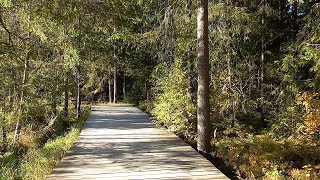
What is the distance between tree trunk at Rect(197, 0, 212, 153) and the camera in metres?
9.16

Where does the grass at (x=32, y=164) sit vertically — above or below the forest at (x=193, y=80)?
below

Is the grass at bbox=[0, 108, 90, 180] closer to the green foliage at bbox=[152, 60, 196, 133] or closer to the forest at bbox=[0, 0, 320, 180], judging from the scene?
the forest at bbox=[0, 0, 320, 180]

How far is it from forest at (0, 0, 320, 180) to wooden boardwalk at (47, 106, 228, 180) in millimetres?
510

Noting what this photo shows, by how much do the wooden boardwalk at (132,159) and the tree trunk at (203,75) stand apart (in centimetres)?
47

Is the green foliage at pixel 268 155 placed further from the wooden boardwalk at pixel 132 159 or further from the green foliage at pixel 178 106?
the green foliage at pixel 178 106

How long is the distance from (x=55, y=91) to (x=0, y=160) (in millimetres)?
3197

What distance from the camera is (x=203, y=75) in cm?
922

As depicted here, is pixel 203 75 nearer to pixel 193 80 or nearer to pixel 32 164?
pixel 32 164

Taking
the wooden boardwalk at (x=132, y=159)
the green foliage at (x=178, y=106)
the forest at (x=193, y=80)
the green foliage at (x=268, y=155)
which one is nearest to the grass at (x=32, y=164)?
the forest at (x=193, y=80)

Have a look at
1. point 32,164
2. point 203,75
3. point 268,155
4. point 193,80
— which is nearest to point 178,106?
point 193,80

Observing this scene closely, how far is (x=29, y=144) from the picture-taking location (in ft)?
43.7

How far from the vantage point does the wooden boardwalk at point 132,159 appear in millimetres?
6676

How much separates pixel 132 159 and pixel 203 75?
274cm

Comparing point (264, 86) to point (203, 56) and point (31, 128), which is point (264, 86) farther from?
point (31, 128)
